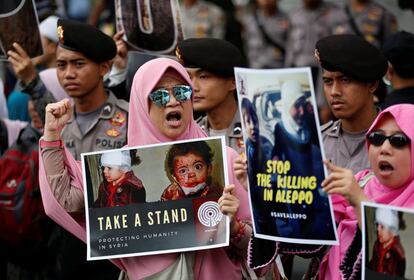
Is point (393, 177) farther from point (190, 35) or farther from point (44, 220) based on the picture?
point (190, 35)

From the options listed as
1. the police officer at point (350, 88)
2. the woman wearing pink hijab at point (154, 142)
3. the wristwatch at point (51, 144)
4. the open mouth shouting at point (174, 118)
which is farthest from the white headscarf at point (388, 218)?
the wristwatch at point (51, 144)

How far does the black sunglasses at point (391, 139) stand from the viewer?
5.31 meters

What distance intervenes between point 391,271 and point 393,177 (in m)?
0.47

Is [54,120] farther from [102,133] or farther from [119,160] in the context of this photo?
[102,133]

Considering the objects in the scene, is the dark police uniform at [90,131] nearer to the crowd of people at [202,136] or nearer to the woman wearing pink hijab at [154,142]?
the crowd of people at [202,136]

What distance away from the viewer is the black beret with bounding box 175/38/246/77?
23.8ft

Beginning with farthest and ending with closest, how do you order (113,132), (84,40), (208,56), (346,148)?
(84,40) → (113,132) → (208,56) → (346,148)

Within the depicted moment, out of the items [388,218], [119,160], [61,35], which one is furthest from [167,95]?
[61,35]

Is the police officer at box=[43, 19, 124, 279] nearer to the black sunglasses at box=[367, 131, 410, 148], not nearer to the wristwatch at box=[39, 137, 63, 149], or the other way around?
the wristwatch at box=[39, 137, 63, 149]

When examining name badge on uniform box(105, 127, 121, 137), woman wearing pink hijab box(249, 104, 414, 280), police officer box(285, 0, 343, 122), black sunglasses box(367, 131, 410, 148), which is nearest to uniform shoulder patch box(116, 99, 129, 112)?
name badge on uniform box(105, 127, 121, 137)

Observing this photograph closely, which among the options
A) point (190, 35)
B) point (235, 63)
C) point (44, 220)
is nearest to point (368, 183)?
point (235, 63)

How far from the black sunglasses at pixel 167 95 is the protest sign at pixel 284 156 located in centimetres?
68

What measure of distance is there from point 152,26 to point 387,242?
3700mm

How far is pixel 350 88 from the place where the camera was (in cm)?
661
